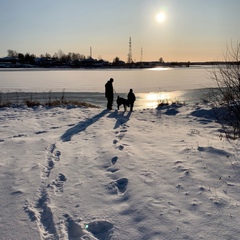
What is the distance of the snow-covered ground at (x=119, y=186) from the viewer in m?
3.20

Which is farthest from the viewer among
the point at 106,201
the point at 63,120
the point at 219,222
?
the point at 63,120

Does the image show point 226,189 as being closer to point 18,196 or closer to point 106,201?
point 106,201

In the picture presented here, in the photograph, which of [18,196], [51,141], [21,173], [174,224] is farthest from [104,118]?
[174,224]

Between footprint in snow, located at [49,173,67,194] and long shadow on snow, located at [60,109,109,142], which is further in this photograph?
long shadow on snow, located at [60,109,109,142]

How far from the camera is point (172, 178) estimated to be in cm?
440

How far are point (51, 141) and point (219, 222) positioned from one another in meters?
5.11

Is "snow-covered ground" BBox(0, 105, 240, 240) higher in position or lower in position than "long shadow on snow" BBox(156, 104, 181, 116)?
lower

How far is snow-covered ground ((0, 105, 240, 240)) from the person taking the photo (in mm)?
3203

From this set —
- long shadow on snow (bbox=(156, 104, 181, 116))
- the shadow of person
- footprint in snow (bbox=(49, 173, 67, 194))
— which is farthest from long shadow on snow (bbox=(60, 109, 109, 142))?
long shadow on snow (bbox=(156, 104, 181, 116))

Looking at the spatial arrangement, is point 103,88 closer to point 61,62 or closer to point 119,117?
point 119,117

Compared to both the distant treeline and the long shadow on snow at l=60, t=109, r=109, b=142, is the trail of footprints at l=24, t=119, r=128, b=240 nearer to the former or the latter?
the long shadow on snow at l=60, t=109, r=109, b=142

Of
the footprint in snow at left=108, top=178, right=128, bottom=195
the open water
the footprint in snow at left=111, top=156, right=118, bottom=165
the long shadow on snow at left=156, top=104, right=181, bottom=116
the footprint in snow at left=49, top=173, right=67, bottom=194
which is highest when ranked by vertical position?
the open water

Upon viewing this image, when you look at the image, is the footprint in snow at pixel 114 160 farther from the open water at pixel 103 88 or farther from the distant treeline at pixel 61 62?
the distant treeline at pixel 61 62

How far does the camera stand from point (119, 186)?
14.4 ft
